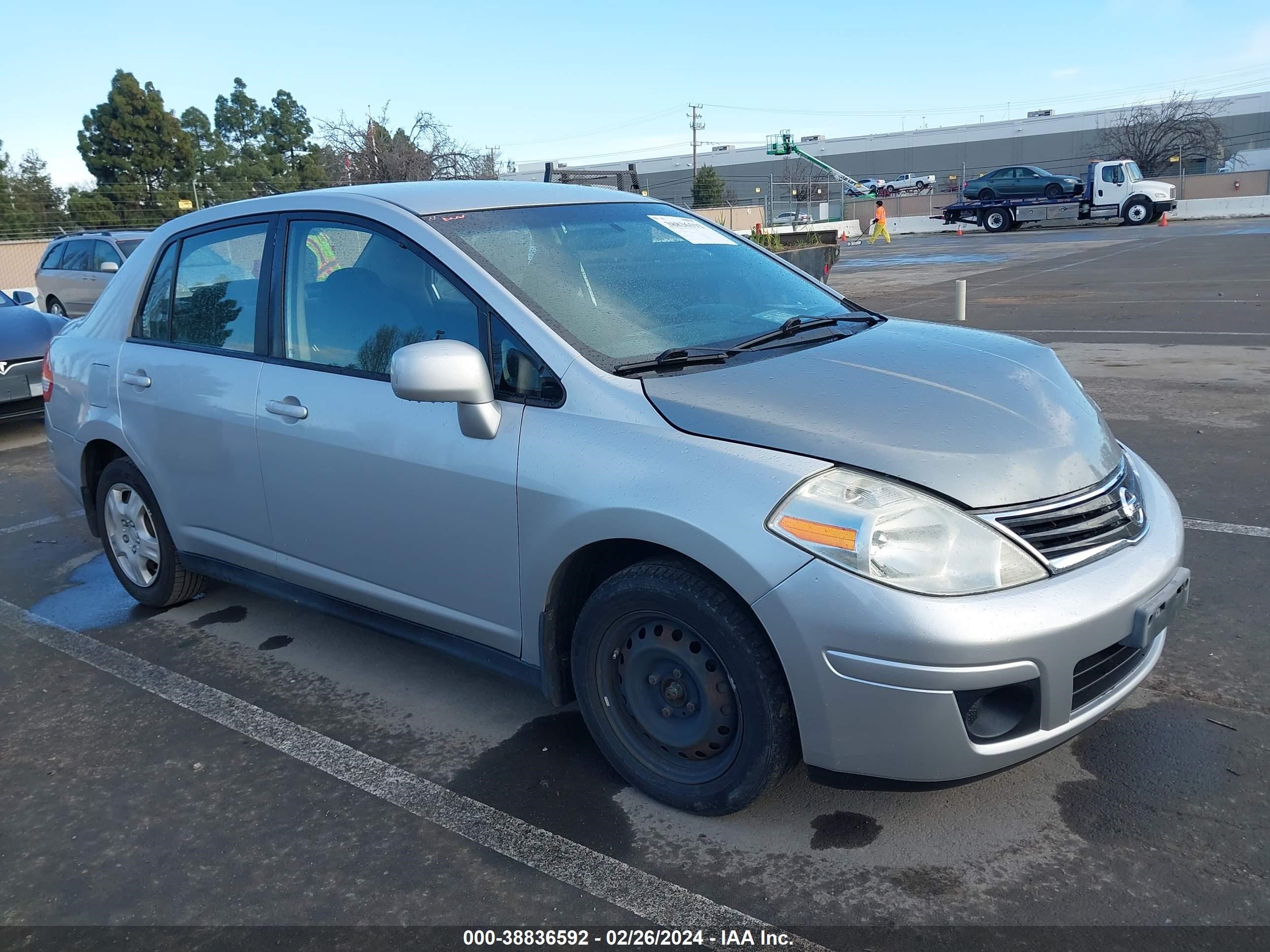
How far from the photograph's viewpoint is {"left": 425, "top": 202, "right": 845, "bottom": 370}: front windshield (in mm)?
3172

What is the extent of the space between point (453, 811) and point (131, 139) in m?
53.0

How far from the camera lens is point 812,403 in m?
2.77

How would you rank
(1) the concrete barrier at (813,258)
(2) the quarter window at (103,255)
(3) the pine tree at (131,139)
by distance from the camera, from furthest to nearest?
(3) the pine tree at (131,139), (1) the concrete barrier at (813,258), (2) the quarter window at (103,255)

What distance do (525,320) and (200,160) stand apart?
58834 millimetres

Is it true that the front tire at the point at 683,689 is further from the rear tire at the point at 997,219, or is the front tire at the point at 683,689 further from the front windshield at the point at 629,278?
the rear tire at the point at 997,219

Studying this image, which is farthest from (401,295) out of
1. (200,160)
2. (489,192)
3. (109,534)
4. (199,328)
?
(200,160)

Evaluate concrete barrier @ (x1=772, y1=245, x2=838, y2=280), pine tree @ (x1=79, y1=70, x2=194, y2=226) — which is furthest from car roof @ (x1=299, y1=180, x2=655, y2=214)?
pine tree @ (x1=79, y1=70, x2=194, y2=226)

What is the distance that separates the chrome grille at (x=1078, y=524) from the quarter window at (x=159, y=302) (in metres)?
3.55

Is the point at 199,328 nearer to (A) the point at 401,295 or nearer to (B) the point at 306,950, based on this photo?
(A) the point at 401,295

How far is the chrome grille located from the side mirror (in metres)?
1.45

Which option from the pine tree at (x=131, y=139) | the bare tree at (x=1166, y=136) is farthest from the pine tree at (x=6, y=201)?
the bare tree at (x=1166, y=136)

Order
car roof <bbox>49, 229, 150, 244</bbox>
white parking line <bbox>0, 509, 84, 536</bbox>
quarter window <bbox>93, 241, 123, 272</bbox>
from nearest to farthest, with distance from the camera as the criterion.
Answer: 1. white parking line <bbox>0, 509, 84, 536</bbox>
2. quarter window <bbox>93, 241, 123, 272</bbox>
3. car roof <bbox>49, 229, 150, 244</bbox>

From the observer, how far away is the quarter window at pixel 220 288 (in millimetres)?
3957

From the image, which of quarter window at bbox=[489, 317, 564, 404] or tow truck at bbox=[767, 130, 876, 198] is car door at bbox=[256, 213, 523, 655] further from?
tow truck at bbox=[767, 130, 876, 198]
